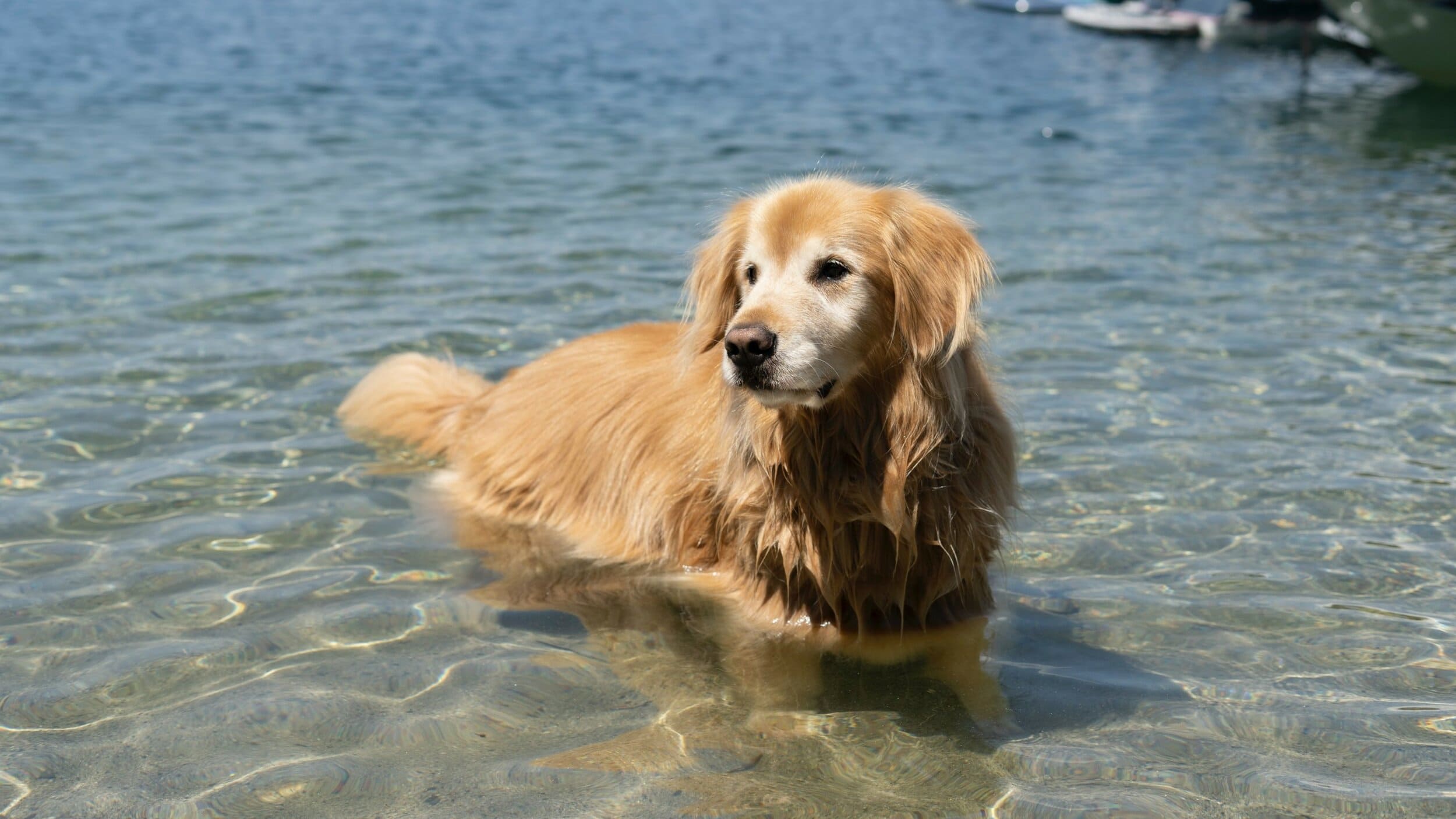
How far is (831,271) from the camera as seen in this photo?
12.6 ft

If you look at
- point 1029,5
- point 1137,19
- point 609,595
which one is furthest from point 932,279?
point 1029,5

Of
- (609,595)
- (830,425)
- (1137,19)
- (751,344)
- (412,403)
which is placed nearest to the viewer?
(751,344)

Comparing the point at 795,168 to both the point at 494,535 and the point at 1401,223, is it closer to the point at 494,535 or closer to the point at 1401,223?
the point at 1401,223

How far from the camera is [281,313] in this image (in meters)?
7.61

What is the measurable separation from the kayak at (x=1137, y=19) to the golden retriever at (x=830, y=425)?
3034 centimetres

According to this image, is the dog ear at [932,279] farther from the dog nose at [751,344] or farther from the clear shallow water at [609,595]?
the clear shallow water at [609,595]

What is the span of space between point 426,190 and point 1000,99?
34.9ft

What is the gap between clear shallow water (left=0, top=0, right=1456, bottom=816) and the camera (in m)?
3.48

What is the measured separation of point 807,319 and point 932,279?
413 mm

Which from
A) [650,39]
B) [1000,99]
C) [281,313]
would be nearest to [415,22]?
[650,39]

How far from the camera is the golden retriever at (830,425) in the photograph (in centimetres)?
376

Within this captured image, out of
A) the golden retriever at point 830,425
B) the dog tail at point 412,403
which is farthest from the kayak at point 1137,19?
the golden retriever at point 830,425

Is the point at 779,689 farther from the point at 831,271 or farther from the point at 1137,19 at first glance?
the point at 1137,19

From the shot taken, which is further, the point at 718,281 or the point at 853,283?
the point at 718,281
